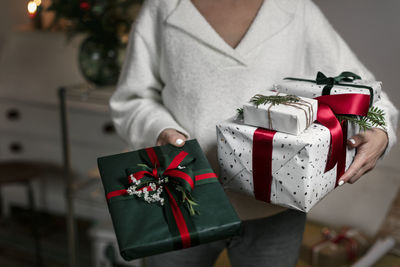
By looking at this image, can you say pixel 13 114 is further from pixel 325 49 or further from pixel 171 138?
pixel 325 49

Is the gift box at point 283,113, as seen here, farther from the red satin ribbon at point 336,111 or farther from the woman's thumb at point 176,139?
the woman's thumb at point 176,139

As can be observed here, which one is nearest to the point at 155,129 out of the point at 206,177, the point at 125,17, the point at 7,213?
the point at 206,177

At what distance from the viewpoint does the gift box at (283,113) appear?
66 centimetres

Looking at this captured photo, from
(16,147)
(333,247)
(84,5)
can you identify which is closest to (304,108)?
(333,247)

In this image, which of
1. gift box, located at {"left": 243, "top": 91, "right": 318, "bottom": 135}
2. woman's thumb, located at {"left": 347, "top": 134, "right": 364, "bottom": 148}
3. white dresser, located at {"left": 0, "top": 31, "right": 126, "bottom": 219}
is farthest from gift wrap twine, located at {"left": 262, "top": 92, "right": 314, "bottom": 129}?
white dresser, located at {"left": 0, "top": 31, "right": 126, "bottom": 219}

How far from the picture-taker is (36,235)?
237 centimetres

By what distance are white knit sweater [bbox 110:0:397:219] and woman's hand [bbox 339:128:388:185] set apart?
6 cm

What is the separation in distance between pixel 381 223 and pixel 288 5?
0.94 meters

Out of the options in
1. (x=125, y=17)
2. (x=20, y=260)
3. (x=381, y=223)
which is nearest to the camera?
(x=381, y=223)

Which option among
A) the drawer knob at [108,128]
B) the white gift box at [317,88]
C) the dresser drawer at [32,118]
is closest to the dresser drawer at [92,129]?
the drawer knob at [108,128]

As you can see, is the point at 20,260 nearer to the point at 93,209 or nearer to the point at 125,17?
the point at 93,209

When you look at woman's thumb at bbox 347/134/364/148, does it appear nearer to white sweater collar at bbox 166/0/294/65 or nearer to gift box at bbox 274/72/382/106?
gift box at bbox 274/72/382/106

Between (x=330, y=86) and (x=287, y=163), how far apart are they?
0.19 m

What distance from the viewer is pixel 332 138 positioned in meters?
0.69
